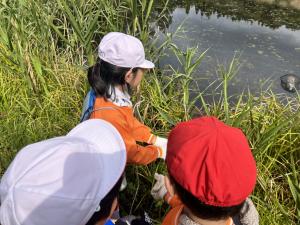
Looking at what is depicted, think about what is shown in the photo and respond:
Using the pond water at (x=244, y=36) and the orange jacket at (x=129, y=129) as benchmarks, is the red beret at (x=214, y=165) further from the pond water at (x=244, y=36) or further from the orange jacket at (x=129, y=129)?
the pond water at (x=244, y=36)

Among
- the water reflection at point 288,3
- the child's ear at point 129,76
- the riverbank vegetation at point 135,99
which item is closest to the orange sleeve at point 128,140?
the child's ear at point 129,76

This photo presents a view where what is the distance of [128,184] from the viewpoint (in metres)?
2.14

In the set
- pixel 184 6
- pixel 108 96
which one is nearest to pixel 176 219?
pixel 108 96

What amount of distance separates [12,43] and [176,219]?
238 centimetres

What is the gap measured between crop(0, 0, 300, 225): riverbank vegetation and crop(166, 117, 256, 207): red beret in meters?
0.92

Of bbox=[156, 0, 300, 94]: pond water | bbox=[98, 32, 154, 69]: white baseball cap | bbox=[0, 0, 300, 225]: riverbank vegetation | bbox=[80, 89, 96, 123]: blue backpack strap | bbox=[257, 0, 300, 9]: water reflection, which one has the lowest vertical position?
bbox=[257, 0, 300, 9]: water reflection

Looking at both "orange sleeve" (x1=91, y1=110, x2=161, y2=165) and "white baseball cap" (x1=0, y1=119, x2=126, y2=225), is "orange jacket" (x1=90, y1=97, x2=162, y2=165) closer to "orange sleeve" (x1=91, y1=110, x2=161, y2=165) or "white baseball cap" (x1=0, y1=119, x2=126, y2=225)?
"orange sleeve" (x1=91, y1=110, x2=161, y2=165)

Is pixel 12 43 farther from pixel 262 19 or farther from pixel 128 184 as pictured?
pixel 262 19

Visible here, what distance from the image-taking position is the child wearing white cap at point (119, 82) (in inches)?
67.6

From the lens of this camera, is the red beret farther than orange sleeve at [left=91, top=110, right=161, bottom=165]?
No

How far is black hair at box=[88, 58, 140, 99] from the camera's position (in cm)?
173

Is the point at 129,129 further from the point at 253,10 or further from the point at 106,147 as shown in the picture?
the point at 253,10

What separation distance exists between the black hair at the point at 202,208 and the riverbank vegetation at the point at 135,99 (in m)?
0.88

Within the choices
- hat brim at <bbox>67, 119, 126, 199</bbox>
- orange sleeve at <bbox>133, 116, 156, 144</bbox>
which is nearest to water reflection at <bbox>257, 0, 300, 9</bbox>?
orange sleeve at <bbox>133, 116, 156, 144</bbox>
